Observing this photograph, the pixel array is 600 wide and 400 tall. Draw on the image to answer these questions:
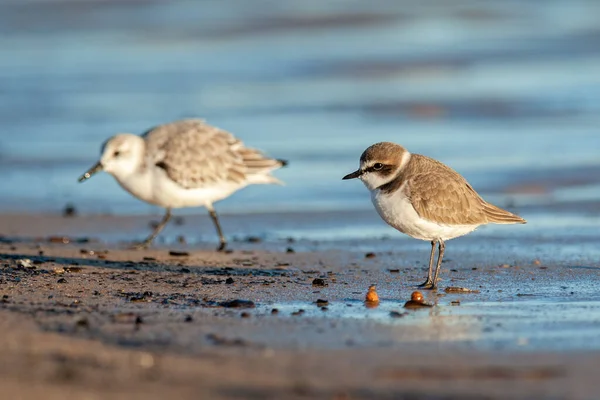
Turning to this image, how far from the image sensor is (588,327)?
5.77 m

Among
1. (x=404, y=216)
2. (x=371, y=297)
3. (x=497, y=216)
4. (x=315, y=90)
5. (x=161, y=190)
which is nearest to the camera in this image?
(x=371, y=297)

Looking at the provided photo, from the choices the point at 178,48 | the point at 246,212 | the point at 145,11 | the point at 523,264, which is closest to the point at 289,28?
the point at 178,48

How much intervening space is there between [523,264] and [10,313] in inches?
150

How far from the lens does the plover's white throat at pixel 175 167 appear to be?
31.3 ft

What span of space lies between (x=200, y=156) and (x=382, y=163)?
288 cm

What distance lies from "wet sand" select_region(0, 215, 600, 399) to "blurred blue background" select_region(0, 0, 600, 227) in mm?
2350

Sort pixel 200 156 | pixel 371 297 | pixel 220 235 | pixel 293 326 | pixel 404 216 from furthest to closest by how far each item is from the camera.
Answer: pixel 200 156 → pixel 220 235 → pixel 404 216 → pixel 371 297 → pixel 293 326

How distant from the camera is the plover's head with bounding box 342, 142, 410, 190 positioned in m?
7.27

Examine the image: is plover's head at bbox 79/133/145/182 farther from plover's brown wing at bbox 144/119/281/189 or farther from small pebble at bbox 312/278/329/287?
small pebble at bbox 312/278/329/287

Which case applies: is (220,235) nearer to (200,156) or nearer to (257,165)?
(200,156)

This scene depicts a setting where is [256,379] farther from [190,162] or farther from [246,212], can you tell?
[246,212]

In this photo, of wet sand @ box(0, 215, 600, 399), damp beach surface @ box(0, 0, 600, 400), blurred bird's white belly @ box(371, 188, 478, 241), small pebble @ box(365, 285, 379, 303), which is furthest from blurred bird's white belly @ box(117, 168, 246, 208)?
small pebble @ box(365, 285, 379, 303)

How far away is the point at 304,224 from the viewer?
32.7 ft

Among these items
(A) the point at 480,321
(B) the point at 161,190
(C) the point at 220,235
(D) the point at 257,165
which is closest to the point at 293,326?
(A) the point at 480,321
